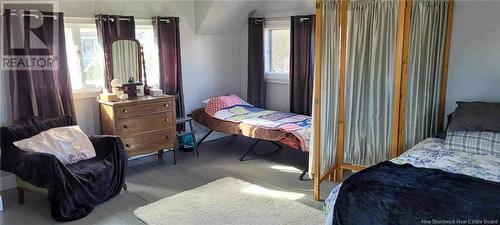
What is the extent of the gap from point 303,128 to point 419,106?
1175 millimetres

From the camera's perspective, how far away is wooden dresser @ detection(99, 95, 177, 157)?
13.4ft

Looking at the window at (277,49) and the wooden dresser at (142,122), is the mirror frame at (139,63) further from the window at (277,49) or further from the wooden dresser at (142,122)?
the window at (277,49)

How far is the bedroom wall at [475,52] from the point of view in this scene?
3410 mm

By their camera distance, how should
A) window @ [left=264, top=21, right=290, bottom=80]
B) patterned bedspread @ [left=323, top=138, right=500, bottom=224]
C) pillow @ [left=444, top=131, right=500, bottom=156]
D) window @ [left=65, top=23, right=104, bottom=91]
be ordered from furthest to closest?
1. window @ [left=264, top=21, right=290, bottom=80]
2. window @ [left=65, top=23, right=104, bottom=91]
3. pillow @ [left=444, top=131, right=500, bottom=156]
4. patterned bedspread @ [left=323, top=138, right=500, bottom=224]

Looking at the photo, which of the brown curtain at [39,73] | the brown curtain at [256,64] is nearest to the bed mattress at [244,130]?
the brown curtain at [256,64]

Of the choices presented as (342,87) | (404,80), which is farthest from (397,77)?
(342,87)

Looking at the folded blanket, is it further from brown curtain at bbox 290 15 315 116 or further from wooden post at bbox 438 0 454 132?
brown curtain at bbox 290 15 315 116

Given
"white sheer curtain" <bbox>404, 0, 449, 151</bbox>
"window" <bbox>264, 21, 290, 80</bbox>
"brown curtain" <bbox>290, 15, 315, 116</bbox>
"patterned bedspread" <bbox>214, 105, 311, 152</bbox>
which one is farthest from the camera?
"window" <bbox>264, 21, 290, 80</bbox>

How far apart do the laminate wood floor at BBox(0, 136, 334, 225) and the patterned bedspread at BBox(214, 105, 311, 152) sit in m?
0.46

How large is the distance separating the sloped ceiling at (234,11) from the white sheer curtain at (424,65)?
1642 millimetres

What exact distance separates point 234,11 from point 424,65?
2.60 meters

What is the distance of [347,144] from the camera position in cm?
389

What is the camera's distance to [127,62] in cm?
454

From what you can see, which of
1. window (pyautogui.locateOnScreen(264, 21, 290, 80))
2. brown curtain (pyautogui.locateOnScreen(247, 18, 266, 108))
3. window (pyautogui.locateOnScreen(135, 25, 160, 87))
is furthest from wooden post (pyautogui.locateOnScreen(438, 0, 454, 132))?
window (pyautogui.locateOnScreen(135, 25, 160, 87))
